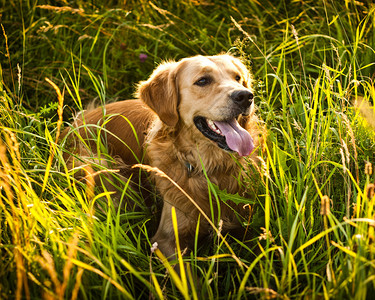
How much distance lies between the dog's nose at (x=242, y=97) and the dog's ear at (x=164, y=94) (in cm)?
47

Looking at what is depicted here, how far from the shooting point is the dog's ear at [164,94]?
281cm

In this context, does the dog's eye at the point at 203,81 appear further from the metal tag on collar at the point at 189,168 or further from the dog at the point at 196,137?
the metal tag on collar at the point at 189,168

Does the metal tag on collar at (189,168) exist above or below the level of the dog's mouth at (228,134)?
below

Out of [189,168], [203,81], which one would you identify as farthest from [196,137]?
[203,81]

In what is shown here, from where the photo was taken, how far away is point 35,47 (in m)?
4.12

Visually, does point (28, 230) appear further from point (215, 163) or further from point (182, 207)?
point (215, 163)

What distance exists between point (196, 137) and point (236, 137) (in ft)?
1.10

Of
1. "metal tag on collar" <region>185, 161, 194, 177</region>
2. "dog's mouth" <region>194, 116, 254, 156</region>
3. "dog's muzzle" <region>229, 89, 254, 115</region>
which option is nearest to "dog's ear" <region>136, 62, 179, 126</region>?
"dog's mouth" <region>194, 116, 254, 156</region>

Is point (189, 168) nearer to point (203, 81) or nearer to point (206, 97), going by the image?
point (206, 97)

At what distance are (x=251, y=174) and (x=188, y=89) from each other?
831 millimetres

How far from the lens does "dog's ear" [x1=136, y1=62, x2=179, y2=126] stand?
2812mm

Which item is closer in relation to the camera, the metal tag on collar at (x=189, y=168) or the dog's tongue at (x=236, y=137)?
the dog's tongue at (x=236, y=137)

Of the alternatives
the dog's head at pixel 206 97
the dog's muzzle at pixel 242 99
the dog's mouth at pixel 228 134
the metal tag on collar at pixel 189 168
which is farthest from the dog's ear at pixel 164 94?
the dog's muzzle at pixel 242 99

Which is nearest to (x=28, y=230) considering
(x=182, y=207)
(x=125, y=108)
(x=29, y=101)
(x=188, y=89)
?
(x=182, y=207)
